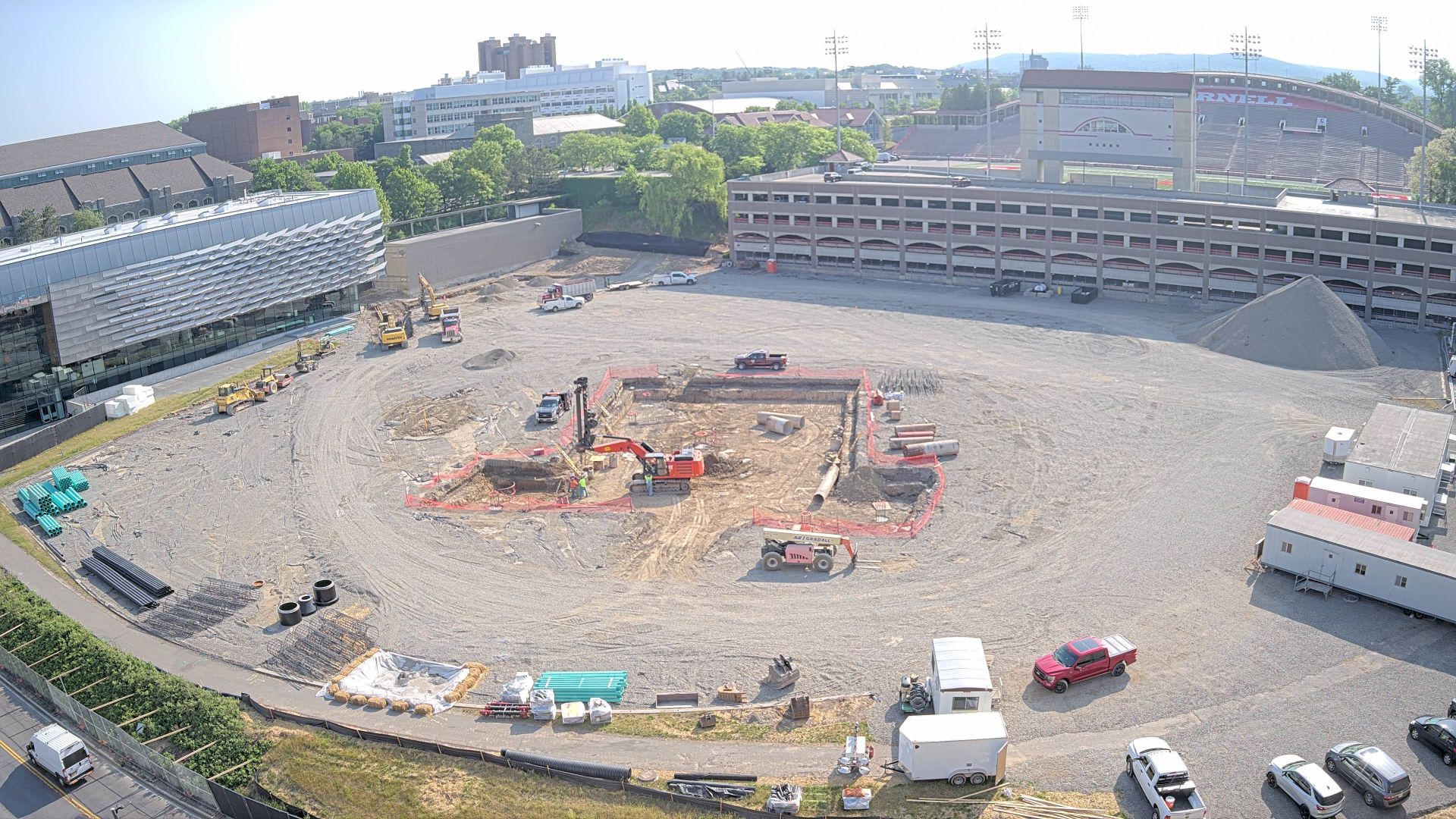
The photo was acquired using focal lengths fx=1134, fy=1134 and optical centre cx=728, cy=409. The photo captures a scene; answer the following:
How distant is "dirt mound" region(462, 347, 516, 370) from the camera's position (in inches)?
2381

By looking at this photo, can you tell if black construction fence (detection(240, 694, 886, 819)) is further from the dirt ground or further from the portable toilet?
the portable toilet

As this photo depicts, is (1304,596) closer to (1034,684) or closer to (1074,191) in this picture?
(1034,684)

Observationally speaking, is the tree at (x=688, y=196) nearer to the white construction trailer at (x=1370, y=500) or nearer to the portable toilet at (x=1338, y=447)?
the portable toilet at (x=1338, y=447)

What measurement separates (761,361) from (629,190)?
139 feet

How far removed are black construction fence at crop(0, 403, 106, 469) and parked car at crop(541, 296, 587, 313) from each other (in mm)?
25883

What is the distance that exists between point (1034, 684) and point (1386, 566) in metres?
11.1

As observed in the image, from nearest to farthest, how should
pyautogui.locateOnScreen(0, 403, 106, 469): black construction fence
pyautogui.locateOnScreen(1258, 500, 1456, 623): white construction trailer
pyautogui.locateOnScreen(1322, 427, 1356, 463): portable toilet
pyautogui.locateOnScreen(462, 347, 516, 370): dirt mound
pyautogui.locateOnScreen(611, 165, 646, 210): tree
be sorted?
pyautogui.locateOnScreen(1258, 500, 1456, 623): white construction trailer < pyautogui.locateOnScreen(1322, 427, 1356, 463): portable toilet < pyautogui.locateOnScreen(0, 403, 106, 469): black construction fence < pyautogui.locateOnScreen(462, 347, 516, 370): dirt mound < pyautogui.locateOnScreen(611, 165, 646, 210): tree

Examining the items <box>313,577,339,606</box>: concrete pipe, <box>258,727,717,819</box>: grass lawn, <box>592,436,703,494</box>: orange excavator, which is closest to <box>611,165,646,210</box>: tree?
<box>592,436,703,494</box>: orange excavator

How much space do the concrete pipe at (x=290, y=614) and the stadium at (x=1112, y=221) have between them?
51.1 metres

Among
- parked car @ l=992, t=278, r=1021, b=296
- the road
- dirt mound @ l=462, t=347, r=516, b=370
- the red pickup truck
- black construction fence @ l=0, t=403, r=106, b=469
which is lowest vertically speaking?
the road

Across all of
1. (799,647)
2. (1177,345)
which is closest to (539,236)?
(1177,345)

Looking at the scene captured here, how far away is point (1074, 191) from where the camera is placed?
7356 centimetres

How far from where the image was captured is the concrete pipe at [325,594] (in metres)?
35.9

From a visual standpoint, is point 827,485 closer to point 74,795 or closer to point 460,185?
point 74,795
